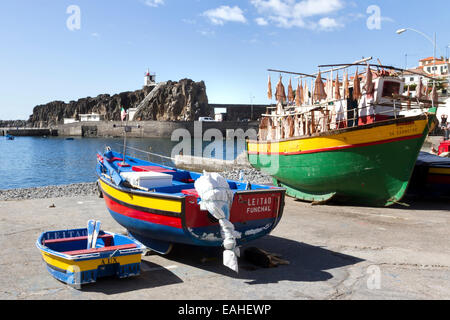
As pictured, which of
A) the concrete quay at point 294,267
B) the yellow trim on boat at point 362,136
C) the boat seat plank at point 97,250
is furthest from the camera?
the yellow trim on boat at point 362,136

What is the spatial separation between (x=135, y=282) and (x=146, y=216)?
4.51 ft

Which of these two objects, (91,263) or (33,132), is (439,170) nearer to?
(91,263)

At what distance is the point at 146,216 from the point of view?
753 cm

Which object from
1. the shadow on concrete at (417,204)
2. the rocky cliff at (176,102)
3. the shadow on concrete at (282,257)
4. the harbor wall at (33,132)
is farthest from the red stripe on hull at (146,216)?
the harbor wall at (33,132)

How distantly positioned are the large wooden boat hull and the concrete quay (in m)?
1.67

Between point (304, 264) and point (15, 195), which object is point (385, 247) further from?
point (15, 195)

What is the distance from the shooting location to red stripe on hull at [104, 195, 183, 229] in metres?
6.94

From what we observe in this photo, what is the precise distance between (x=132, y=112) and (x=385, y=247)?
14867 centimetres

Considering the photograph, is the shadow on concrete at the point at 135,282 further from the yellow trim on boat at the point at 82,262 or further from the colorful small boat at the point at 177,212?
the colorful small boat at the point at 177,212

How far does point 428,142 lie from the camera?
35.9 metres

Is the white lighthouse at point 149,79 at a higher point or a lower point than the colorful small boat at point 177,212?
higher

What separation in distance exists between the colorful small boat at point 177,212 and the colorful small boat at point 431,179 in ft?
30.9

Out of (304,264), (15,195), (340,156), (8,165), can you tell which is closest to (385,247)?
(304,264)

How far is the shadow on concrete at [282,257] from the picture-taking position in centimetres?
688
